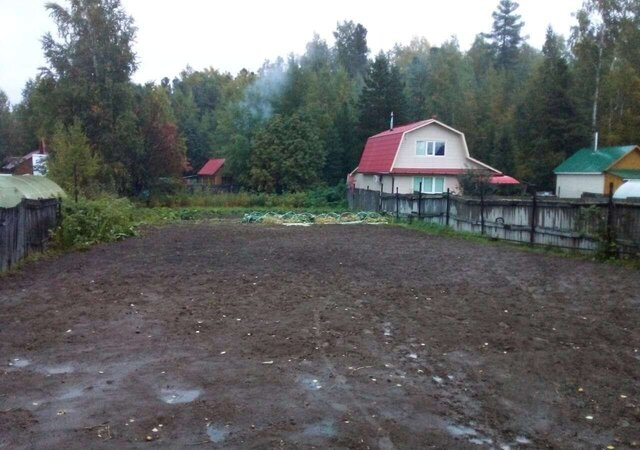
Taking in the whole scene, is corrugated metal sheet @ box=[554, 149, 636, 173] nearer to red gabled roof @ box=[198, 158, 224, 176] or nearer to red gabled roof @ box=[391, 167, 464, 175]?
red gabled roof @ box=[391, 167, 464, 175]

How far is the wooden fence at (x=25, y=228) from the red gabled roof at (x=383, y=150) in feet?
81.4

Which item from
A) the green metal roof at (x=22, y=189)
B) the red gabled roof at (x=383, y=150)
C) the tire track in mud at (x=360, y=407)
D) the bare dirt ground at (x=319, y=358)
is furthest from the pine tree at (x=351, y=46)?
the tire track in mud at (x=360, y=407)

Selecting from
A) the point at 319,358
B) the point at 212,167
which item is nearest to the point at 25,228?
the point at 319,358

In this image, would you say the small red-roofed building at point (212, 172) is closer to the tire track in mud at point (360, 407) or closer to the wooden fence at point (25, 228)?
the wooden fence at point (25, 228)

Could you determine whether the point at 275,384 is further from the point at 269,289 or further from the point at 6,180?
the point at 6,180

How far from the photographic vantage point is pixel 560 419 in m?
5.34

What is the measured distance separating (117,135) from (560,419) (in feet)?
127

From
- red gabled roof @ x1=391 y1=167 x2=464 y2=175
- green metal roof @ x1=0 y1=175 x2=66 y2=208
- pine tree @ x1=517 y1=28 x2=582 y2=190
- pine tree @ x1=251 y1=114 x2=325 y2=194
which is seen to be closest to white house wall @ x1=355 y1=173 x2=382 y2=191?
red gabled roof @ x1=391 y1=167 x2=464 y2=175

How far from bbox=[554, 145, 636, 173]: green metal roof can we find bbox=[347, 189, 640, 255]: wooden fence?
48.7 feet

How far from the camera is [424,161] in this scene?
40.8m

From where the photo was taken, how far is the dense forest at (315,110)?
40.2 meters

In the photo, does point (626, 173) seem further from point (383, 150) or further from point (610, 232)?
point (610, 232)

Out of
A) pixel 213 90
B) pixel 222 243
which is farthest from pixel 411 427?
pixel 213 90

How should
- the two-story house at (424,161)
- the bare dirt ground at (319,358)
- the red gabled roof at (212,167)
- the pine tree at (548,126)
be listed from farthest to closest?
the red gabled roof at (212,167), the pine tree at (548,126), the two-story house at (424,161), the bare dirt ground at (319,358)
